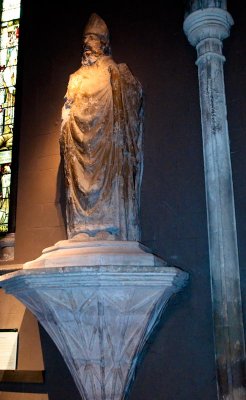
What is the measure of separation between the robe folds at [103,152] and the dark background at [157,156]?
0.71 feet

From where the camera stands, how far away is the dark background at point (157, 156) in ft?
9.95

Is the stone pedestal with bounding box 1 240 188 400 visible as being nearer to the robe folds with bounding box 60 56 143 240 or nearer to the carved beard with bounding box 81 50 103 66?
the robe folds with bounding box 60 56 143 240

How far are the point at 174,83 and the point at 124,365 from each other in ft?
6.76

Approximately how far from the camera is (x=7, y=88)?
4355mm

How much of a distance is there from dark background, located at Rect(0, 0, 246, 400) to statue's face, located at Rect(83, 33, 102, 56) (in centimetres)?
34

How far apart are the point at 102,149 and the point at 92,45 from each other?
88 cm

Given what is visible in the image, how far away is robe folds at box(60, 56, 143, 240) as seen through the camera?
10.1 ft

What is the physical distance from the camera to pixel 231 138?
3.25 meters

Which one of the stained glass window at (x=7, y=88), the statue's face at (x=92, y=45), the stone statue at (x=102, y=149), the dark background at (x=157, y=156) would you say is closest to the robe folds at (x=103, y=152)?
the stone statue at (x=102, y=149)

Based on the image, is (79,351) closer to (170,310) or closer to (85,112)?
(170,310)

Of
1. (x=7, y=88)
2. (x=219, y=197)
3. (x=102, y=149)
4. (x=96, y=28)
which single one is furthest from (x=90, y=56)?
(x=219, y=197)

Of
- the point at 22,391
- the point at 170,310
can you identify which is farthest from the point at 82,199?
the point at 22,391

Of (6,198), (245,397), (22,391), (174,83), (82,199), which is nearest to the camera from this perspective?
(245,397)

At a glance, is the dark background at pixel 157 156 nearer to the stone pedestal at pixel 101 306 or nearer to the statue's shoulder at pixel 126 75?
the statue's shoulder at pixel 126 75
